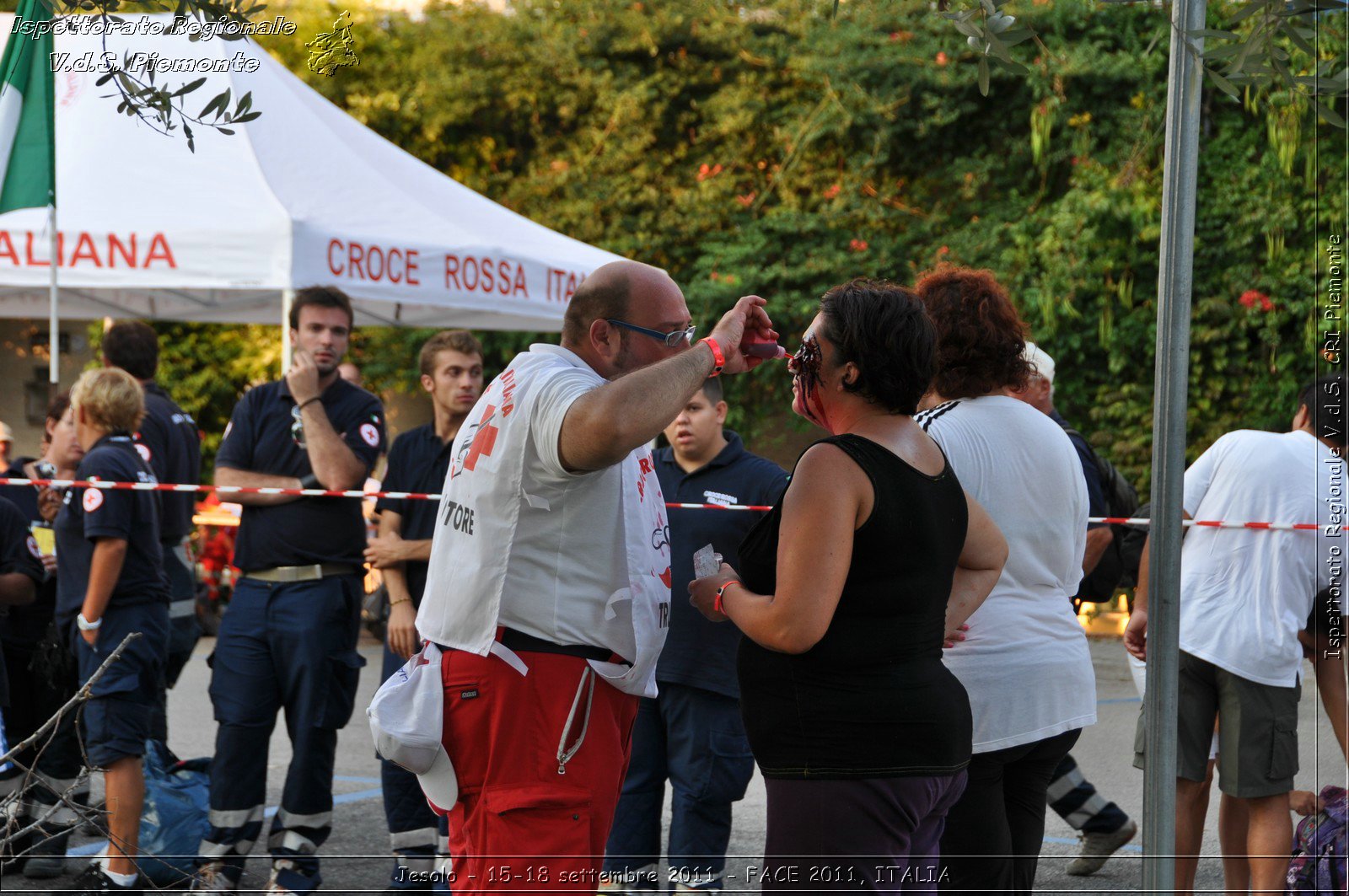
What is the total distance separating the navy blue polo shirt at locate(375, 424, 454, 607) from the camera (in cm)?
480

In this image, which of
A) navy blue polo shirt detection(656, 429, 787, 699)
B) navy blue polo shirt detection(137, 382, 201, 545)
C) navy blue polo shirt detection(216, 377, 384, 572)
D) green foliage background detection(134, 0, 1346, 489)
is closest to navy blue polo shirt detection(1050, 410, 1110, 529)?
navy blue polo shirt detection(656, 429, 787, 699)

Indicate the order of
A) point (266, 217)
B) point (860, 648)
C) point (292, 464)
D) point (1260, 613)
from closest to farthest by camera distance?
point (860, 648), point (1260, 613), point (292, 464), point (266, 217)

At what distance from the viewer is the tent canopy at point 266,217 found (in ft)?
22.8

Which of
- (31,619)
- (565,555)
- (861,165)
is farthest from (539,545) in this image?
(861,165)

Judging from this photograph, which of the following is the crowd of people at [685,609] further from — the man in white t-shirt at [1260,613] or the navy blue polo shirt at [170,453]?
the navy blue polo shirt at [170,453]

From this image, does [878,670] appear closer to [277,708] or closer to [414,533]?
[414,533]

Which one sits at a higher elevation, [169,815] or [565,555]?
[565,555]

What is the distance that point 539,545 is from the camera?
8.58ft

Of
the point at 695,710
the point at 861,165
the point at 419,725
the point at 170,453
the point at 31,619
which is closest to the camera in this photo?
the point at 419,725

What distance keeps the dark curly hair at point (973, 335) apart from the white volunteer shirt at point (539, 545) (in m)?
0.98

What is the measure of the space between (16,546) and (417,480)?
5.03 feet

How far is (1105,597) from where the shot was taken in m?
4.78

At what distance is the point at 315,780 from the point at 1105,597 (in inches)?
117

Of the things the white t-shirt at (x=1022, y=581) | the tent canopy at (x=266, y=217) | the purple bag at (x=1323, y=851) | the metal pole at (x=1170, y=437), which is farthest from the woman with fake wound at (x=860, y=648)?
the tent canopy at (x=266, y=217)
